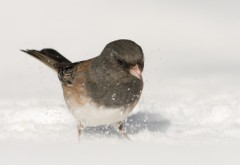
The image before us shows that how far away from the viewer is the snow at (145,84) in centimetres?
540

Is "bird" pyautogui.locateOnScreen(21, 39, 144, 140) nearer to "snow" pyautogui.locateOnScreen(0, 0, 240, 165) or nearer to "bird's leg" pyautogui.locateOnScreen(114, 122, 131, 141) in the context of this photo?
"snow" pyautogui.locateOnScreen(0, 0, 240, 165)

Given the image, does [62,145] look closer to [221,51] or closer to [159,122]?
[159,122]

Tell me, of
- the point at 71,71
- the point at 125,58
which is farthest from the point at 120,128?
the point at 125,58

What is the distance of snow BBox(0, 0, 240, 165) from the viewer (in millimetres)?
5398

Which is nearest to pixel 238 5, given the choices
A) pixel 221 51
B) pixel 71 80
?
pixel 221 51

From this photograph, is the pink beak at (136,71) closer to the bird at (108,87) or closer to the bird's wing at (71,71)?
the bird at (108,87)

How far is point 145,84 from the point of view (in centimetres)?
789

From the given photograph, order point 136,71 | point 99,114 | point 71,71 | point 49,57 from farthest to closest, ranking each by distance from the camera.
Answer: point 49,57, point 71,71, point 99,114, point 136,71

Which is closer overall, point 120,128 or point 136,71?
point 136,71

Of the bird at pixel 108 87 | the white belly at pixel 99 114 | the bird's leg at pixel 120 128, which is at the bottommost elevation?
the bird's leg at pixel 120 128

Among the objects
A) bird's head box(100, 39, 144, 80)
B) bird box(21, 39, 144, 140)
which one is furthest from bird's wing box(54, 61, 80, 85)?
bird's head box(100, 39, 144, 80)

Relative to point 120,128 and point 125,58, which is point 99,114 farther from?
point 120,128

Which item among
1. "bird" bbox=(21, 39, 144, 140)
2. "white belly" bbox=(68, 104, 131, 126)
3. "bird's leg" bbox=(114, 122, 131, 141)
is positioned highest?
"bird" bbox=(21, 39, 144, 140)

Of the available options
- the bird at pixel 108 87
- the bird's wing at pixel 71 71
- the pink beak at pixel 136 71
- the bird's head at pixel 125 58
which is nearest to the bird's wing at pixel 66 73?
the bird's wing at pixel 71 71
